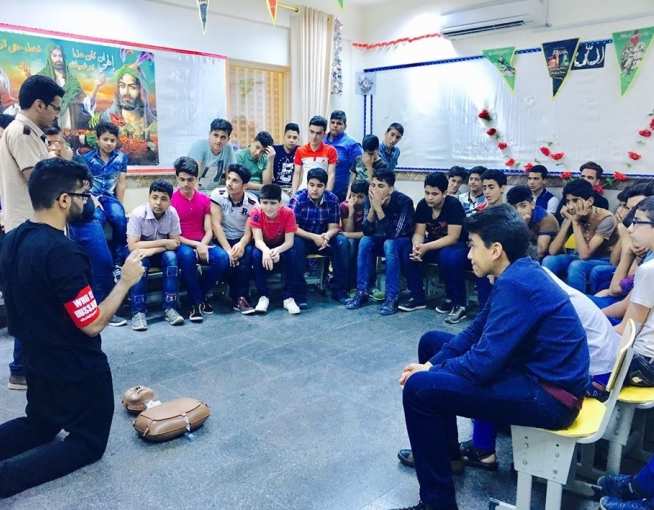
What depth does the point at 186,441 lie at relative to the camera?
7.87 ft

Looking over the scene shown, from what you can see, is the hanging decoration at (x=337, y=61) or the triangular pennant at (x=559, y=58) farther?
the hanging decoration at (x=337, y=61)

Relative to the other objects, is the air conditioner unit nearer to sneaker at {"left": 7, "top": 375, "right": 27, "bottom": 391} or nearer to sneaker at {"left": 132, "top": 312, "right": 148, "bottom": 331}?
sneaker at {"left": 132, "top": 312, "right": 148, "bottom": 331}

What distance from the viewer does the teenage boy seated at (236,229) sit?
4.36m

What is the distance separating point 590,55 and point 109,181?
4368 millimetres

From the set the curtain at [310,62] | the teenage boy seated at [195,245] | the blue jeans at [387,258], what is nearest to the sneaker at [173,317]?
the teenage boy seated at [195,245]

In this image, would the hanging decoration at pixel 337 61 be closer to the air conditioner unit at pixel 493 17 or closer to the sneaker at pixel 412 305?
the air conditioner unit at pixel 493 17

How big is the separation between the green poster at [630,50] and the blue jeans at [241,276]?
11.8 feet

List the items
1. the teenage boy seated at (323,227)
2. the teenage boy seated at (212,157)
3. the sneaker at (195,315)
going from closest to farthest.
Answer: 1. the sneaker at (195,315)
2. the teenage boy seated at (323,227)
3. the teenage boy seated at (212,157)

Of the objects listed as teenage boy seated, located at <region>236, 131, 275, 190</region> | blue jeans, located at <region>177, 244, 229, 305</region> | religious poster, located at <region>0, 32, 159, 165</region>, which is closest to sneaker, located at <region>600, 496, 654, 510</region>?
blue jeans, located at <region>177, 244, 229, 305</region>

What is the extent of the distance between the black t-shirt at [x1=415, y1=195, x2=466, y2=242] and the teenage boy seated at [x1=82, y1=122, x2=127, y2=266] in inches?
92.8

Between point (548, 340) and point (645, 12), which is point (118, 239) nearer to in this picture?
point (548, 340)

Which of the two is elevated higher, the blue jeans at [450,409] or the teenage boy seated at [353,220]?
the teenage boy seated at [353,220]

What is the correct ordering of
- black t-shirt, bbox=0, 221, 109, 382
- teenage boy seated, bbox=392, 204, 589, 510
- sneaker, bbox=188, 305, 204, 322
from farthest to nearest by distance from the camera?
sneaker, bbox=188, 305, 204, 322 → black t-shirt, bbox=0, 221, 109, 382 → teenage boy seated, bbox=392, 204, 589, 510

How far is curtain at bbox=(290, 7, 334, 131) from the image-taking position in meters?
6.16
